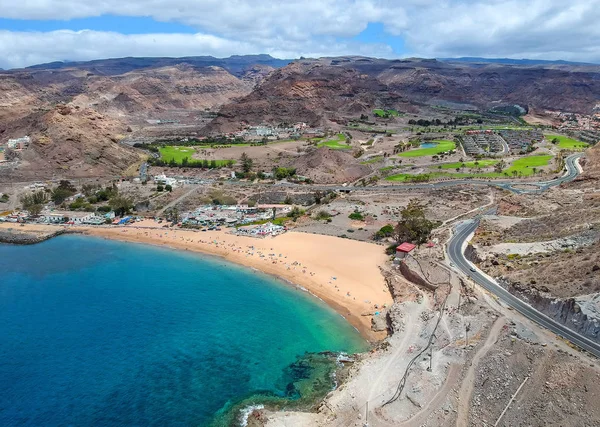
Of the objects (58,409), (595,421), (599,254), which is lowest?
(58,409)

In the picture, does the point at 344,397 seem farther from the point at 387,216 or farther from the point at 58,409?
the point at 387,216

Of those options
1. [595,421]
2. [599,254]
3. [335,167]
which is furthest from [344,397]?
[335,167]

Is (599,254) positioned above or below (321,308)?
above

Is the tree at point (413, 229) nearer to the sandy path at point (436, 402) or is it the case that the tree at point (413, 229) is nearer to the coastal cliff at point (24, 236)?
the sandy path at point (436, 402)

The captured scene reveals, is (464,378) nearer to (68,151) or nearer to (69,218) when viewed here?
(69,218)

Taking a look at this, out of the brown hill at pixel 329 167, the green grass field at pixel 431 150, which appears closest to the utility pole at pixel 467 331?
the brown hill at pixel 329 167

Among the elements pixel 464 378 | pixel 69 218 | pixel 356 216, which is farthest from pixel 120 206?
pixel 464 378

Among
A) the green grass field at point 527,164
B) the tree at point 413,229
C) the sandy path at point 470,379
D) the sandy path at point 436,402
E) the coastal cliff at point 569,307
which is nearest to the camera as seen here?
the sandy path at point 470,379
